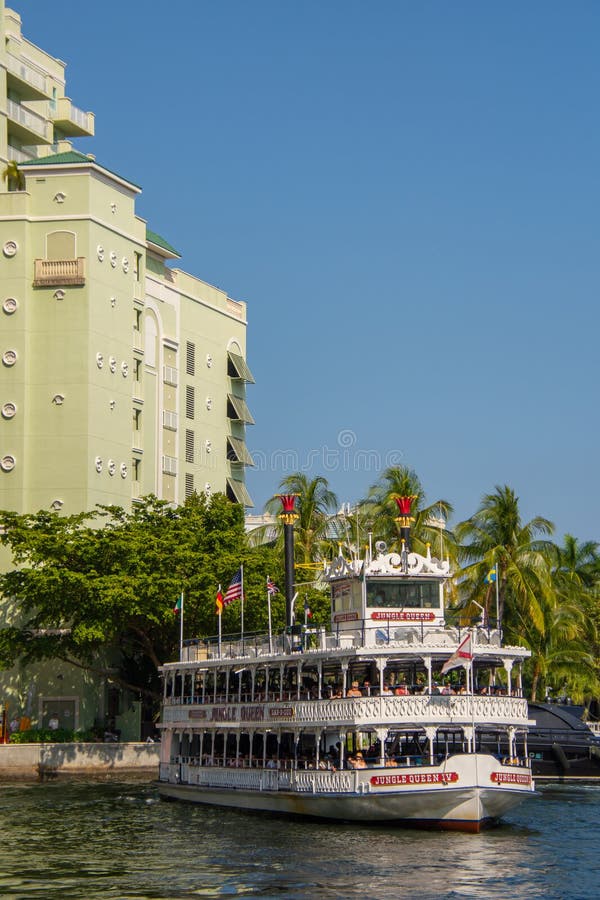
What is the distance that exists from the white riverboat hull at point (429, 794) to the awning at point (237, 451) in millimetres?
55809

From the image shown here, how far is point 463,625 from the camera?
48.2 m

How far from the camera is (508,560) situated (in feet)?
250

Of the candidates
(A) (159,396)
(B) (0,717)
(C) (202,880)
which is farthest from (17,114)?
(C) (202,880)

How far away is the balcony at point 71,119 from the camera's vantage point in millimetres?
94688

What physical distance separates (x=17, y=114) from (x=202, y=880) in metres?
62.6

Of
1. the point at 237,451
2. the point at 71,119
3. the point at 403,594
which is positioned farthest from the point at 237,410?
the point at 403,594

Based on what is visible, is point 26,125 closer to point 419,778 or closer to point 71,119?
point 71,119

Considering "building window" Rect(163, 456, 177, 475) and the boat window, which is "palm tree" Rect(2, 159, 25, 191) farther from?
the boat window

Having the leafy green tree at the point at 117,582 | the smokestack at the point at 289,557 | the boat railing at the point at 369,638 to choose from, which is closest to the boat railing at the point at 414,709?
the boat railing at the point at 369,638

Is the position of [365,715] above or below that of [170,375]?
below

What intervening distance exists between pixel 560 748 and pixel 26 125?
158 ft

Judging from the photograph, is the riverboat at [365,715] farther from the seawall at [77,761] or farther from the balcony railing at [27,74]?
the balcony railing at [27,74]

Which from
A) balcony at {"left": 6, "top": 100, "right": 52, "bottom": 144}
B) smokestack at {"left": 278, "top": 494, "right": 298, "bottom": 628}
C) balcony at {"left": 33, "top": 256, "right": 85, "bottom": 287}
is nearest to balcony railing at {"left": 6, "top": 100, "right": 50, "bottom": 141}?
balcony at {"left": 6, "top": 100, "right": 52, "bottom": 144}

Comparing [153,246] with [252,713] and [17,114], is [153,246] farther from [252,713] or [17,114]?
[252,713]
